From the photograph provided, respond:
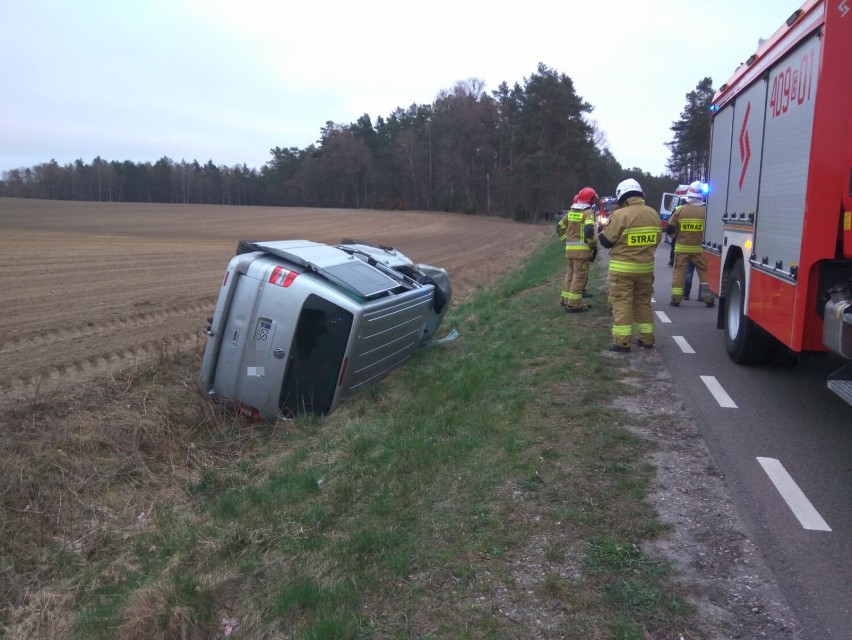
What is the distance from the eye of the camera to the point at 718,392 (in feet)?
21.6

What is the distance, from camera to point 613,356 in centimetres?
776

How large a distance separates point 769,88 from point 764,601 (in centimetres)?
504

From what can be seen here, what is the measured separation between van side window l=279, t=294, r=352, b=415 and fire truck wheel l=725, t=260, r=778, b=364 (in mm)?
3917

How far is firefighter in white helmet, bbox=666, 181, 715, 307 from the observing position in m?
11.4

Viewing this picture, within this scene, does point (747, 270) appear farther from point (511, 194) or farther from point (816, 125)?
point (511, 194)

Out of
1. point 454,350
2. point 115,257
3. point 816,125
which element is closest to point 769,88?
point 816,125

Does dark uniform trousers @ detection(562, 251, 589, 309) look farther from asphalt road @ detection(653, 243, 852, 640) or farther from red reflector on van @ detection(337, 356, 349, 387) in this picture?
red reflector on van @ detection(337, 356, 349, 387)

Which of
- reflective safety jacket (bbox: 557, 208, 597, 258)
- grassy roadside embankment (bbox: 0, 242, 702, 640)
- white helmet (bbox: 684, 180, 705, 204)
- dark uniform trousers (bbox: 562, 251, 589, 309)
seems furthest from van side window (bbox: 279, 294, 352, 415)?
white helmet (bbox: 684, 180, 705, 204)

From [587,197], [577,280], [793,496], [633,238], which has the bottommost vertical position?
[793,496]

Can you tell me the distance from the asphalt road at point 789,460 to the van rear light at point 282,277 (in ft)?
12.2

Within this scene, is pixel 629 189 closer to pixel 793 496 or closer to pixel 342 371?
pixel 342 371

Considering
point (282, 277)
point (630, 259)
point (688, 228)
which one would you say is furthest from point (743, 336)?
point (282, 277)

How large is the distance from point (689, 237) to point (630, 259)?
13.4 feet

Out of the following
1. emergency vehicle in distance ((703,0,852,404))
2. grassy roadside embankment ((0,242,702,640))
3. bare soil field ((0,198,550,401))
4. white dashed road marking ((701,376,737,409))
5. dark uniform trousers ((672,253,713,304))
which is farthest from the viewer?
dark uniform trousers ((672,253,713,304))
